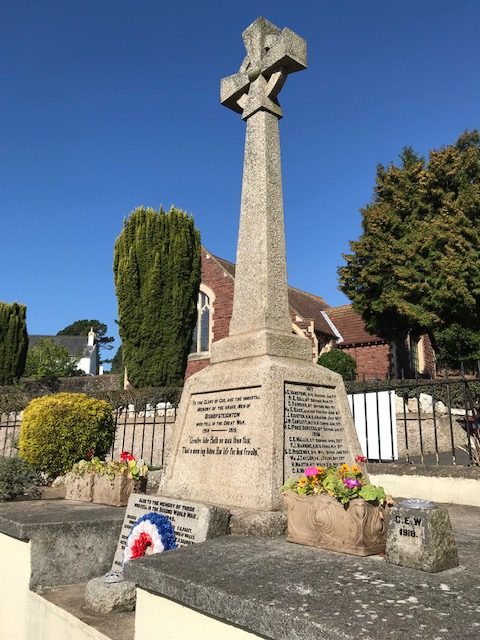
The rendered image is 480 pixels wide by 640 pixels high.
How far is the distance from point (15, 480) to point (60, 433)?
2.34 m

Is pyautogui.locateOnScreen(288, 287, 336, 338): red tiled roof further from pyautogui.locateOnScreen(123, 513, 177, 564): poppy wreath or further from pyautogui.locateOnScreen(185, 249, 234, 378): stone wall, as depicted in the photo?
pyautogui.locateOnScreen(123, 513, 177, 564): poppy wreath

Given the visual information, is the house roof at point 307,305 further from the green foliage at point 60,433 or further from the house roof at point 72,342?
the house roof at point 72,342

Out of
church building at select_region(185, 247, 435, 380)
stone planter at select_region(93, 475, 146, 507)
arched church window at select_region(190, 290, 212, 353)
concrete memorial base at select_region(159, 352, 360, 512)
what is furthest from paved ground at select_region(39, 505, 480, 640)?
arched church window at select_region(190, 290, 212, 353)

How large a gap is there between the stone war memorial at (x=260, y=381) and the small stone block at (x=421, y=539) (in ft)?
4.33

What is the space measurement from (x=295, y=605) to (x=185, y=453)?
299cm

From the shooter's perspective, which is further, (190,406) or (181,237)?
(181,237)

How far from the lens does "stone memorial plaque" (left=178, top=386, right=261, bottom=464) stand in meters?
4.37

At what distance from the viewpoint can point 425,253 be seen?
816 inches

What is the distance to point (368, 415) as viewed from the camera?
7797 mm

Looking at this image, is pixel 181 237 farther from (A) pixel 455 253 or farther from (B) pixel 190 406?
(B) pixel 190 406

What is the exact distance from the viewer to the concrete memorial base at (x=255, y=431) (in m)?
4.17

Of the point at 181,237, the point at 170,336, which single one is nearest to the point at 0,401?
the point at 170,336

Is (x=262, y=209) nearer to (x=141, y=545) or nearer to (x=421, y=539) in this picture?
(x=141, y=545)

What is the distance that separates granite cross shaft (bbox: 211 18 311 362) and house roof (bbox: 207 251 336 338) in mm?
19010
